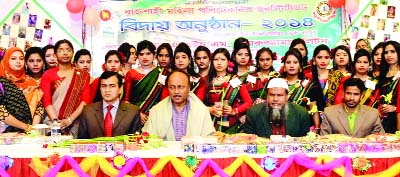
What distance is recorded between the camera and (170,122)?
4.46 m

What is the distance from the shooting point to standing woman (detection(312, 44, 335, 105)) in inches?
209

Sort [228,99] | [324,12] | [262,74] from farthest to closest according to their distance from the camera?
[324,12] < [262,74] < [228,99]

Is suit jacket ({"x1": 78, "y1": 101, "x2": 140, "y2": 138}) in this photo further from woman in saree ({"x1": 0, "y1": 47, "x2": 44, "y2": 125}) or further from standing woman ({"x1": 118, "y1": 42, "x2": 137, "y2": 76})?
standing woman ({"x1": 118, "y1": 42, "x2": 137, "y2": 76})

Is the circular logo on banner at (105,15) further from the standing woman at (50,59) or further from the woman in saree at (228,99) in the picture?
the woman in saree at (228,99)

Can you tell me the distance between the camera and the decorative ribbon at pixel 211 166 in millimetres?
3490

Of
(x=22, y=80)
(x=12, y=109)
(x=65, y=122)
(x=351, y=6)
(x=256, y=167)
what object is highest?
(x=351, y=6)

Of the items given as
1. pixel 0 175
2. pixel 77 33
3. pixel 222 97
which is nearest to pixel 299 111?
pixel 222 97

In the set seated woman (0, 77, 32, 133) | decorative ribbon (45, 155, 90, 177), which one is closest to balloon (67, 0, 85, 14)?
seated woman (0, 77, 32, 133)

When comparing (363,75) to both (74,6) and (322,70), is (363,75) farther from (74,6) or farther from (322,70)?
(74,6)

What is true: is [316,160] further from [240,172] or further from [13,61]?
[13,61]

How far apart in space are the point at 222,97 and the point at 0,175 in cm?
211

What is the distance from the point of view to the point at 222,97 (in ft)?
17.1

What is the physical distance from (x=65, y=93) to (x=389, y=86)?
2649 mm

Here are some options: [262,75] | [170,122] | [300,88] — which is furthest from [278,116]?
[262,75]
